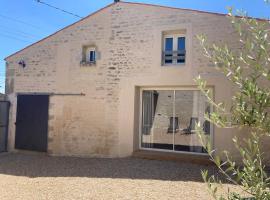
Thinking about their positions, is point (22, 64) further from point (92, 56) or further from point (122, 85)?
point (122, 85)

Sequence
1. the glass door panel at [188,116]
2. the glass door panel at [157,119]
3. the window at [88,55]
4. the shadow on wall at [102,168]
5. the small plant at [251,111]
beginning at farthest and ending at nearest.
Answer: the window at [88,55], the glass door panel at [157,119], the glass door panel at [188,116], the shadow on wall at [102,168], the small plant at [251,111]

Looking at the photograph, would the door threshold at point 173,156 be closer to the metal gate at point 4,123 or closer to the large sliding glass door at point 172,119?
the large sliding glass door at point 172,119

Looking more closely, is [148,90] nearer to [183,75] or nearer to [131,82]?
[131,82]

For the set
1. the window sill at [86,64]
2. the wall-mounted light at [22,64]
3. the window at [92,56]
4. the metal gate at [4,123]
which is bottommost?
the metal gate at [4,123]

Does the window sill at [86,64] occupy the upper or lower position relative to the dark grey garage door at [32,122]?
upper

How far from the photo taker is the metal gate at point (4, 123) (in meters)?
12.4

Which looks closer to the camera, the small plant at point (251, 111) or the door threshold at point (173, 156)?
the small plant at point (251, 111)

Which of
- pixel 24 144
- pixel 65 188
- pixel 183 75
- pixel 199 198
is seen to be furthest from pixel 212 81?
pixel 24 144

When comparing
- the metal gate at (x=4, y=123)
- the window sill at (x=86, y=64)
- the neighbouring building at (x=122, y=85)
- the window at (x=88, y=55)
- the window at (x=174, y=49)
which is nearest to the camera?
the neighbouring building at (x=122, y=85)

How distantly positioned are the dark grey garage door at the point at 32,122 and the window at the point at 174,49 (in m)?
4.95

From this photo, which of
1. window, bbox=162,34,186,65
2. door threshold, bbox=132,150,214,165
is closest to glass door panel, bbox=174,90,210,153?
door threshold, bbox=132,150,214,165

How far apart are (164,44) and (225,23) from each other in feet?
6.91

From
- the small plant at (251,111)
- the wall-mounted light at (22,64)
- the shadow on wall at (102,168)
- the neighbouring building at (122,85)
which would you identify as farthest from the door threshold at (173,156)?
the small plant at (251,111)

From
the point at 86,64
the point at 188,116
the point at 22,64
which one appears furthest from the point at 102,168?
the point at 22,64
